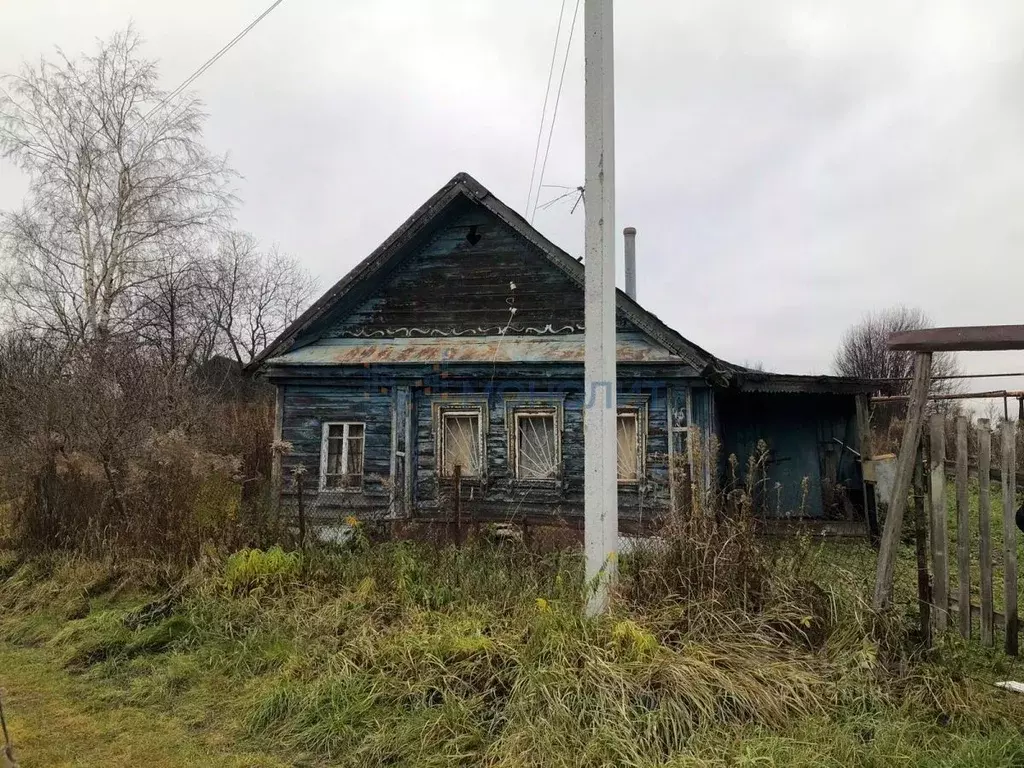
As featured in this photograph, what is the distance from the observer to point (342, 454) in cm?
1126

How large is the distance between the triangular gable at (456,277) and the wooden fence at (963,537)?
5779mm

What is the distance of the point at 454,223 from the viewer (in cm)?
1154

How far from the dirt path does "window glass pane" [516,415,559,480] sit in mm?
6661

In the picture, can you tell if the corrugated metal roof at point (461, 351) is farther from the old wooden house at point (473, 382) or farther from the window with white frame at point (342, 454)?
the window with white frame at point (342, 454)

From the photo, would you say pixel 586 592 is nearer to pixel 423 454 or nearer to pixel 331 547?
pixel 331 547

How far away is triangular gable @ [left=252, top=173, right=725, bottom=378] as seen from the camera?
10688mm

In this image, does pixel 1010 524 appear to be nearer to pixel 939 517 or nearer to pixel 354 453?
pixel 939 517

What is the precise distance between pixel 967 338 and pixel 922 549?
1429mm

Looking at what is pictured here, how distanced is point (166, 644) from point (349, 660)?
6.58 feet

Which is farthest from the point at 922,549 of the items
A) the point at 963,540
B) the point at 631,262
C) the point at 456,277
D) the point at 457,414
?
the point at 631,262

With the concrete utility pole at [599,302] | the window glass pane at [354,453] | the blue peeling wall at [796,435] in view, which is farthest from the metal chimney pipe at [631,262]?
the concrete utility pole at [599,302]

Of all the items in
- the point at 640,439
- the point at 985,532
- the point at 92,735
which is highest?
the point at 640,439

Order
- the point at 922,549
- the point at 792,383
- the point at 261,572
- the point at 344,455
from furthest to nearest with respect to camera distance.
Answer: the point at 344,455 < the point at 792,383 < the point at 261,572 < the point at 922,549

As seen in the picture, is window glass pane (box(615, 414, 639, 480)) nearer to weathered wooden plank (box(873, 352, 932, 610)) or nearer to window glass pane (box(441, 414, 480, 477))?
window glass pane (box(441, 414, 480, 477))
